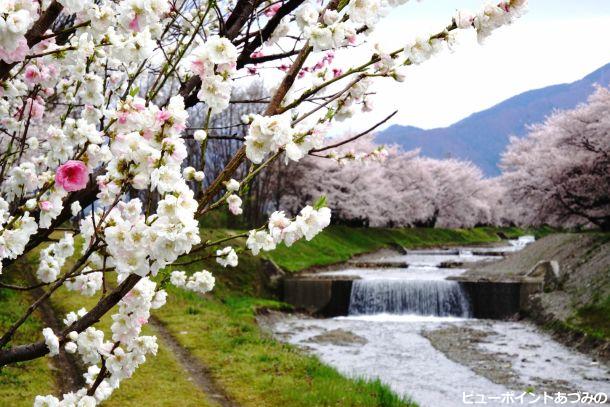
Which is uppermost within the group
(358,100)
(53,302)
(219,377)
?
(358,100)

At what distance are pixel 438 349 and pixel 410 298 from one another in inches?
241

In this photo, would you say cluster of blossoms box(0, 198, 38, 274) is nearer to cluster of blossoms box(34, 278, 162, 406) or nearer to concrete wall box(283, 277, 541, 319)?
cluster of blossoms box(34, 278, 162, 406)

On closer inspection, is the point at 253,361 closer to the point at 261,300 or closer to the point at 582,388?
the point at 582,388

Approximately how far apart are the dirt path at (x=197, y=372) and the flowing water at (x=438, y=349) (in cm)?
347

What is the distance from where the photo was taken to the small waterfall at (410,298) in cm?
2230

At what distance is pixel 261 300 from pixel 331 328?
374cm

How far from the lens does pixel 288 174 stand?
141 ft

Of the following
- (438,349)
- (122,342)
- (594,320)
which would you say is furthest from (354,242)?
(122,342)

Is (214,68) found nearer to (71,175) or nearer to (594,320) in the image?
(71,175)

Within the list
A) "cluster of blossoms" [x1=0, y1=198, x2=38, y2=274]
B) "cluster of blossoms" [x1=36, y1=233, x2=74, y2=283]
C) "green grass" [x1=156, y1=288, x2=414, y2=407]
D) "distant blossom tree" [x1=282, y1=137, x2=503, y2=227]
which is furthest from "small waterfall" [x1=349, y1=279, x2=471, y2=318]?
"cluster of blossoms" [x1=0, y1=198, x2=38, y2=274]

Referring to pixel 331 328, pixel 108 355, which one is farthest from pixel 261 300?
pixel 108 355

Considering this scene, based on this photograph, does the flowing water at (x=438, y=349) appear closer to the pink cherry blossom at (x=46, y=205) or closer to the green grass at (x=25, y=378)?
the green grass at (x=25, y=378)

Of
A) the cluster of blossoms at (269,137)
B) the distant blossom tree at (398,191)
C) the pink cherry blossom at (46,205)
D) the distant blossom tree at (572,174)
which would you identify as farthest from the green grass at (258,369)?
the distant blossom tree at (398,191)

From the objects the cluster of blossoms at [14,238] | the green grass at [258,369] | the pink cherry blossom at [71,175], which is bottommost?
the green grass at [258,369]
